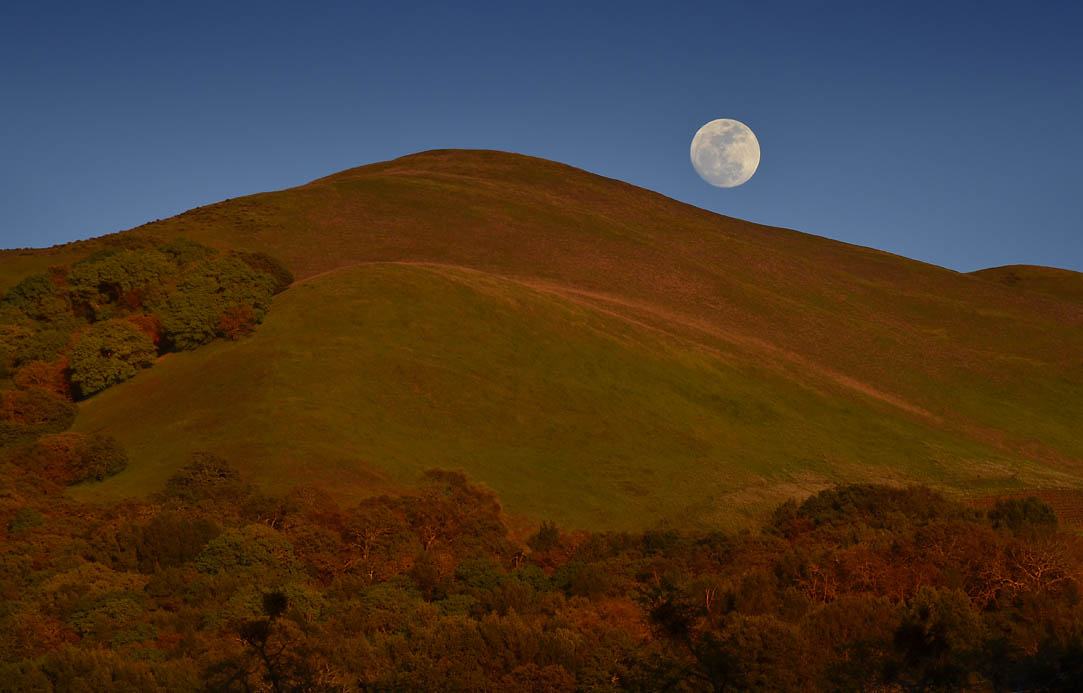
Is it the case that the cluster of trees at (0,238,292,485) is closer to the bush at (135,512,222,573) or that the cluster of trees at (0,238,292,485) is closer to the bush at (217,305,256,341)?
the bush at (217,305,256,341)

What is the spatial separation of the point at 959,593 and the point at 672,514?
21.3 m

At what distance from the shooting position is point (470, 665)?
840 inches

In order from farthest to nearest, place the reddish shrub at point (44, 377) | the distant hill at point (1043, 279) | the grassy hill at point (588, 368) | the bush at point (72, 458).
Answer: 1. the distant hill at point (1043, 279)
2. the reddish shrub at point (44, 377)
3. the grassy hill at point (588, 368)
4. the bush at point (72, 458)

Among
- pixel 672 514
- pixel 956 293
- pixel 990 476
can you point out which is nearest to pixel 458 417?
pixel 672 514

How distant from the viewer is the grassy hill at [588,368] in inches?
1818

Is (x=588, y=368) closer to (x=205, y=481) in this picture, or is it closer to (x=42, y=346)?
(x=205, y=481)

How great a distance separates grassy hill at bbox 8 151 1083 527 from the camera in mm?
46188

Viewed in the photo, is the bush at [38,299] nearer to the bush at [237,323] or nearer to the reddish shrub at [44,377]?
the reddish shrub at [44,377]

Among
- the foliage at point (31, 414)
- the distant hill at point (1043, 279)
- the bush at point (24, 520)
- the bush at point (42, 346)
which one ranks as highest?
the distant hill at point (1043, 279)

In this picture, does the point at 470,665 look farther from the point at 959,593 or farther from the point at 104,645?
the point at 959,593

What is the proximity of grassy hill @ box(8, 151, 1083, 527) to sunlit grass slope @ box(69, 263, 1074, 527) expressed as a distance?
0.19 m

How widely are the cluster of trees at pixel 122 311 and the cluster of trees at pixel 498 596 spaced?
16533 millimetres

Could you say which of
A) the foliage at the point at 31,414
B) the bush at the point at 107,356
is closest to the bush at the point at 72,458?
the foliage at the point at 31,414

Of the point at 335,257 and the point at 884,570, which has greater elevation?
the point at 335,257
